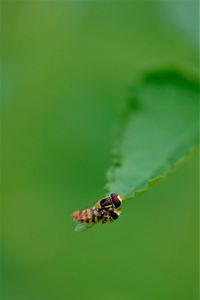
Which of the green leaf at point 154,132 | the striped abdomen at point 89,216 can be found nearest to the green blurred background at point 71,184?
the green leaf at point 154,132

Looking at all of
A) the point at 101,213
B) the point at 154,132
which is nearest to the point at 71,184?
the point at 154,132

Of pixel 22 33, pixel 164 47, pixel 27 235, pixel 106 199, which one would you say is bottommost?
pixel 106 199

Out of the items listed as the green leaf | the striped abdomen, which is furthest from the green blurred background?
the striped abdomen

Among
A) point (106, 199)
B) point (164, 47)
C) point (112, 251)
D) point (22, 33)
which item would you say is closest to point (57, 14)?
point (22, 33)

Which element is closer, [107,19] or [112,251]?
[112,251]

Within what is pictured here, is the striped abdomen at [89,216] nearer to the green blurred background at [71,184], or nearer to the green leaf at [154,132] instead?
the green leaf at [154,132]

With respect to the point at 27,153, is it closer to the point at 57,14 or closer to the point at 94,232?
the point at 94,232
